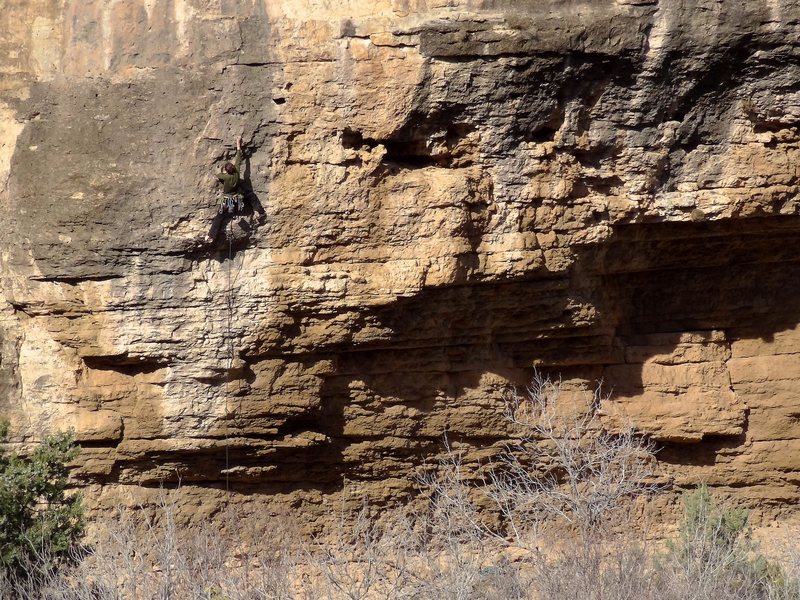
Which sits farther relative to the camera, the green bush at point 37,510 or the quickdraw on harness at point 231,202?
the green bush at point 37,510

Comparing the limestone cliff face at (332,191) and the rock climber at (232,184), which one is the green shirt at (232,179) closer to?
the rock climber at (232,184)

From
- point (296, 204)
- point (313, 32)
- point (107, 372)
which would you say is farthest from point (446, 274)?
point (107, 372)

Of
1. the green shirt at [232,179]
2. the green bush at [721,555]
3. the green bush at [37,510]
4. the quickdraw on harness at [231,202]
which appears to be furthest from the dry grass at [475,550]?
the green shirt at [232,179]

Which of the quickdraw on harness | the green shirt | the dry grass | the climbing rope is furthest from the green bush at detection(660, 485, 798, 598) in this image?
the green shirt

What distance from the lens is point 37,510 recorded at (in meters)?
8.84

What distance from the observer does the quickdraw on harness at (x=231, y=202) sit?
8.12 metres

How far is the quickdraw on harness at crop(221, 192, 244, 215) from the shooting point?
320 inches

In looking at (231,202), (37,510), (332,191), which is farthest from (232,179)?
(37,510)

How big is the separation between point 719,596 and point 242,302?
4939 millimetres

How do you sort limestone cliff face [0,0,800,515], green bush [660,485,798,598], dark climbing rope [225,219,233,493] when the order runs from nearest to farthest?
limestone cliff face [0,0,800,515]
dark climbing rope [225,219,233,493]
green bush [660,485,798,598]

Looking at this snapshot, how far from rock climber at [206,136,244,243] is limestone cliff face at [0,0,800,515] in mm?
98

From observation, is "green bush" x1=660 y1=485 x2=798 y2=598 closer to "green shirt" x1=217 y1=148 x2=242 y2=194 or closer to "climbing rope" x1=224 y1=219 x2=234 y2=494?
"climbing rope" x1=224 y1=219 x2=234 y2=494

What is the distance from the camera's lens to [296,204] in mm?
8344

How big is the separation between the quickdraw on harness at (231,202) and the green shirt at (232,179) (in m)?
0.04
